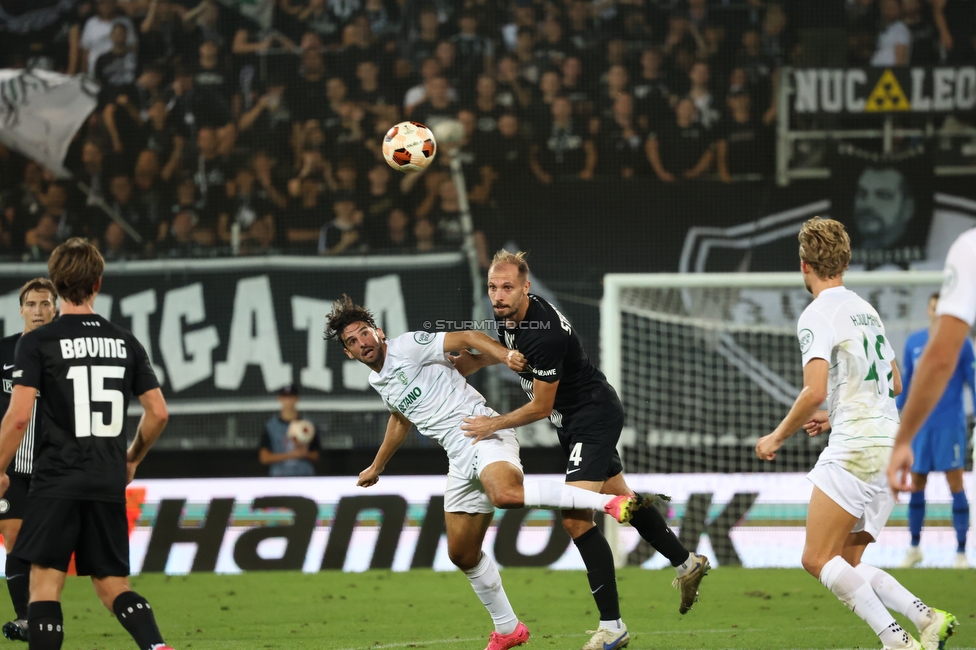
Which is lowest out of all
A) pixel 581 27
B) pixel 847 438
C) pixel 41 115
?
pixel 847 438

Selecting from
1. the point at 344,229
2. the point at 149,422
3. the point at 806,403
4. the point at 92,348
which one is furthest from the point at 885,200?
the point at 92,348

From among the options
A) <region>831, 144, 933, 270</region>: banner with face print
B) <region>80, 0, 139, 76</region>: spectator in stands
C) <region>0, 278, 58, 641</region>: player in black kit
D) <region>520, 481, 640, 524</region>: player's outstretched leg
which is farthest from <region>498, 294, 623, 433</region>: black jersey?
<region>80, 0, 139, 76</region>: spectator in stands

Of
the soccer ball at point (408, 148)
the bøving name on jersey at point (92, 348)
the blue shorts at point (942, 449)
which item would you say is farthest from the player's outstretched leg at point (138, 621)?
the blue shorts at point (942, 449)

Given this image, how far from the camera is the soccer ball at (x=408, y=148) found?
775cm

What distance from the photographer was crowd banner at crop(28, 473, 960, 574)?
10164mm

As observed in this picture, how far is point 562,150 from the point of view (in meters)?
14.1

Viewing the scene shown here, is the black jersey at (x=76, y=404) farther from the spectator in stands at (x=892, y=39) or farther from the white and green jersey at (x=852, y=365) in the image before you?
the spectator in stands at (x=892, y=39)

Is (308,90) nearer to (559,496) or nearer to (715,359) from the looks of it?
(715,359)

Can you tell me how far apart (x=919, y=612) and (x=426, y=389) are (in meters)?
2.62

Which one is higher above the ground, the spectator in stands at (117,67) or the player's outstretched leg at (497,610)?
the spectator in stands at (117,67)

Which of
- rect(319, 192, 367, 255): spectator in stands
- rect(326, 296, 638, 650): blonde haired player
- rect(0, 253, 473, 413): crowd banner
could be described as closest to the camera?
rect(326, 296, 638, 650): blonde haired player

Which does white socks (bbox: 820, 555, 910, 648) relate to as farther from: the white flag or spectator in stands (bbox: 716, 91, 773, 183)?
the white flag

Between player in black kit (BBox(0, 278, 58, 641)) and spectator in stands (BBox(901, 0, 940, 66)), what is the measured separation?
11.5m

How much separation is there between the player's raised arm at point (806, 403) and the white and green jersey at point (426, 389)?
1.69m
